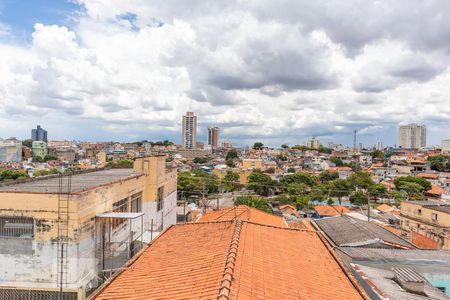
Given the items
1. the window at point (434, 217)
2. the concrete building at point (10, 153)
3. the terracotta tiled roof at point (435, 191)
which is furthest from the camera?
the concrete building at point (10, 153)

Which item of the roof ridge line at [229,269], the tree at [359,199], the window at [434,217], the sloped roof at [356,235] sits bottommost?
the tree at [359,199]

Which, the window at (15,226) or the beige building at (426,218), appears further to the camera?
the beige building at (426,218)

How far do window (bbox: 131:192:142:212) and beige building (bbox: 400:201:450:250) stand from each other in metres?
17.5

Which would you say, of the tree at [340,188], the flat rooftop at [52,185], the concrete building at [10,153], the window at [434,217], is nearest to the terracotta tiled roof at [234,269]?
the flat rooftop at [52,185]

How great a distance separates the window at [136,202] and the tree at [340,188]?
4819 centimetres

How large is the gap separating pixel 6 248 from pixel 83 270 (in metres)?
2.67

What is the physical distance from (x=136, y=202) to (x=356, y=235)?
1126 centimetres

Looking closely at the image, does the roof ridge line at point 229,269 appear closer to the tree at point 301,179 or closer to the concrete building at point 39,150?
the tree at point 301,179

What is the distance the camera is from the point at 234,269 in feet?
22.5

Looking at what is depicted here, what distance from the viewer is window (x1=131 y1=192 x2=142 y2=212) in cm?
1843

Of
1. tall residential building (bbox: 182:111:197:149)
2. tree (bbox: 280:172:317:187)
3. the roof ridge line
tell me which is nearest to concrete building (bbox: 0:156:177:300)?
the roof ridge line

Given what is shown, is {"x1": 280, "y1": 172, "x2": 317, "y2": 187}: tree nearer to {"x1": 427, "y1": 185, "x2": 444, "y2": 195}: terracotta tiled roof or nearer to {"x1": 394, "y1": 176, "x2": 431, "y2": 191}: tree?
{"x1": 394, "y1": 176, "x2": 431, "y2": 191}: tree

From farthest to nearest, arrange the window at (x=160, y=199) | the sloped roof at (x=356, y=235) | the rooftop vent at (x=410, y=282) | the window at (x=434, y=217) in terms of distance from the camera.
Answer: the window at (x=434, y=217)
the window at (x=160, y=199)
the sloped roof at (x=356, y=235)
the rooftop vent at (x=410, y=282)

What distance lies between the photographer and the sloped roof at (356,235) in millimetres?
15534
